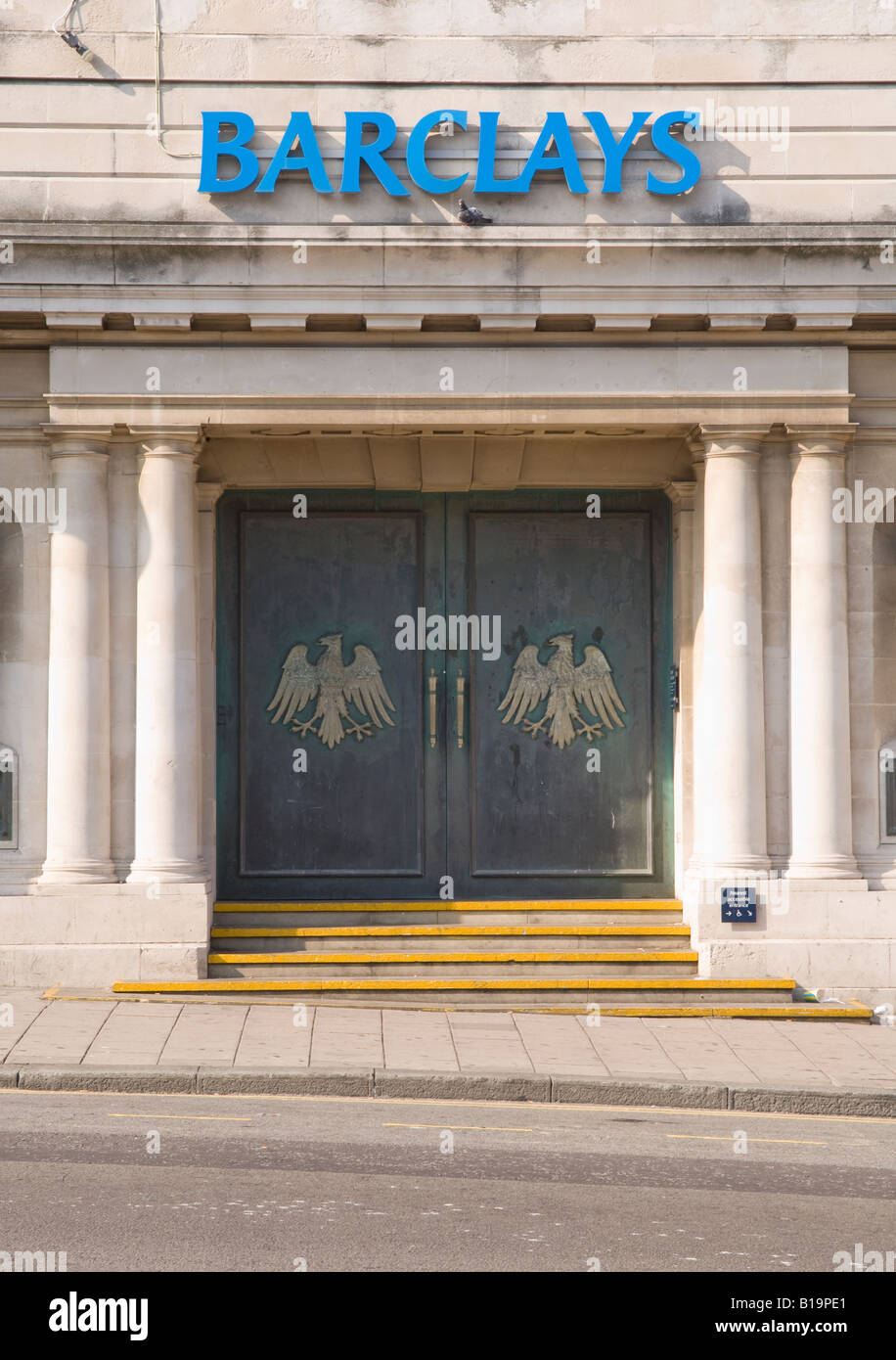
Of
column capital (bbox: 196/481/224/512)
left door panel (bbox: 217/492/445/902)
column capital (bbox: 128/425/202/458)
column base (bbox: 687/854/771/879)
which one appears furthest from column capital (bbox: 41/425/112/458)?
column base (bbox: 687/854/771/879)

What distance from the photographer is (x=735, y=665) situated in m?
14.5

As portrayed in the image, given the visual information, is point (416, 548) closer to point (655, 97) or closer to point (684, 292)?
point (684, 292)

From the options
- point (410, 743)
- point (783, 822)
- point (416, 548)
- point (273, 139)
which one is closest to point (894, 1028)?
point (783, 822)

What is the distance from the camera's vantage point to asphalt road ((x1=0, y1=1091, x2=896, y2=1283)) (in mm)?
7062

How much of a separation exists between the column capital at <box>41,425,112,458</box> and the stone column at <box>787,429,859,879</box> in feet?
20.9

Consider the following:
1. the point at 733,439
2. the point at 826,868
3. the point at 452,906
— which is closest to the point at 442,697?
the point at 452,906

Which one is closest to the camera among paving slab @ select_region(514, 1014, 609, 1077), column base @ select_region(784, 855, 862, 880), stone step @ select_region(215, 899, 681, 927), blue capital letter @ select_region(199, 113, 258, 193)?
paving slab @ select_region(514, 1014, 609, 1077)

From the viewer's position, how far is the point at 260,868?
15.7m

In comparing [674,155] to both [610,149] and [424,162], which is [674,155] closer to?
[610,149]

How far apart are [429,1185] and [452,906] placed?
7.12 meters

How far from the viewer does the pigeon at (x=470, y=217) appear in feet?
46.5

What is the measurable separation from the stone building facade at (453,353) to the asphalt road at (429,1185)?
13.4ft

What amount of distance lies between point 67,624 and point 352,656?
114 inches

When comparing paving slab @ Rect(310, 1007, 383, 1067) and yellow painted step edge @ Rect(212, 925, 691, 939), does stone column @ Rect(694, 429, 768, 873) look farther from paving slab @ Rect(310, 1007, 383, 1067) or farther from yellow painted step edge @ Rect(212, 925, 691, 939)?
paving slab @ Rect(310, 1007, 383, 1067)
